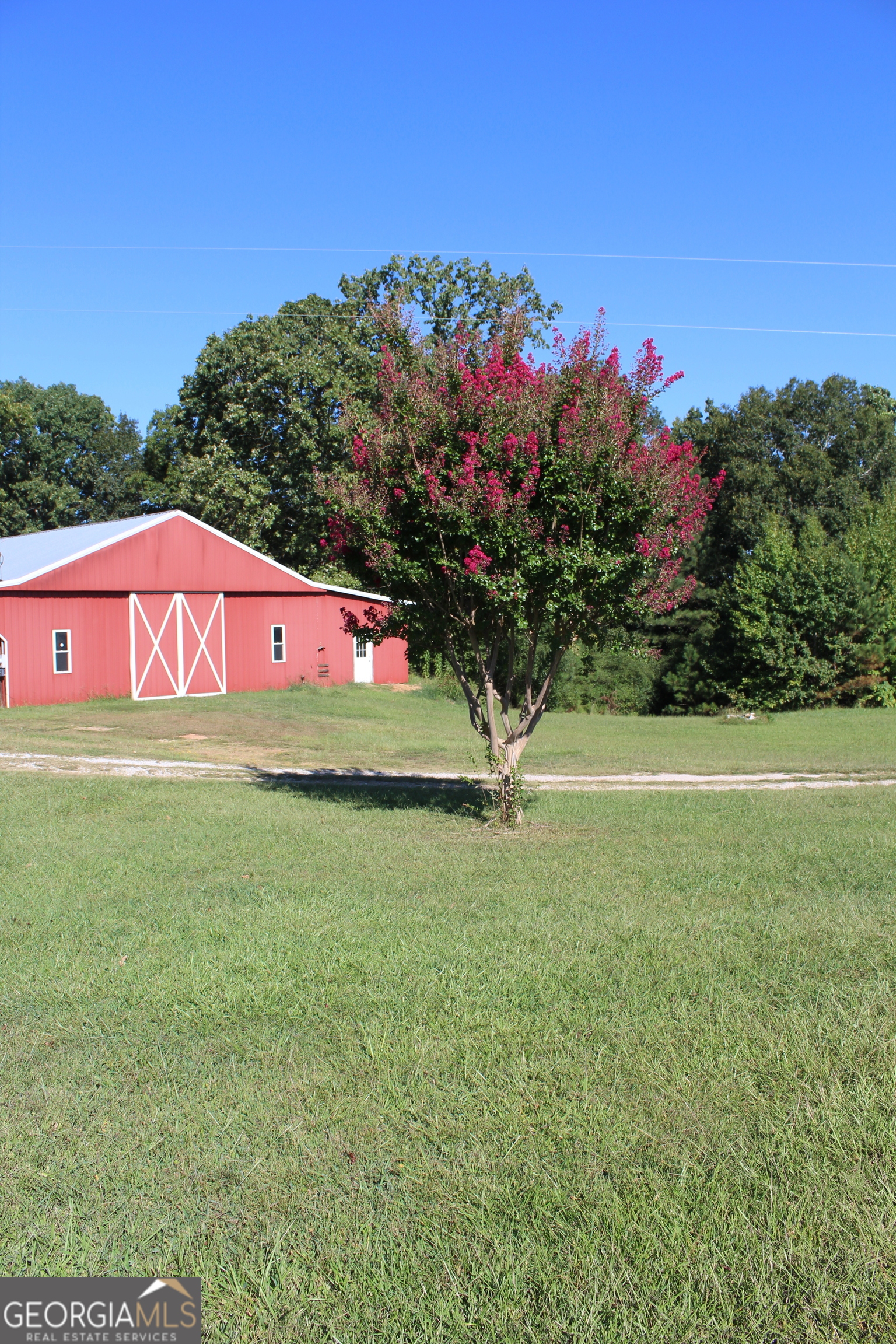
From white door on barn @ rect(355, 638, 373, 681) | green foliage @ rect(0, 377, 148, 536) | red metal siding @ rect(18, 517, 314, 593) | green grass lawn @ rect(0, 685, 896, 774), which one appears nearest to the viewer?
green grass lawn @ rect(0, 685, 896, 774)

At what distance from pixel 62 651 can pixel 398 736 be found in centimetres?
967

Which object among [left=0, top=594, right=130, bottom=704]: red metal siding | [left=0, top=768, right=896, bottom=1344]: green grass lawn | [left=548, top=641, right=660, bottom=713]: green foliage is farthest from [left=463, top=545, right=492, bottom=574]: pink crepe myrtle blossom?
[left=548, top=641, right=660, bottom=713]: green foliage

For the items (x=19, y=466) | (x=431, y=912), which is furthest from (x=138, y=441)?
(x=431, y=912)

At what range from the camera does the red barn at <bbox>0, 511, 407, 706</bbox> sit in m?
25.0

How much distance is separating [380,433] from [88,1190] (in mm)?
7766

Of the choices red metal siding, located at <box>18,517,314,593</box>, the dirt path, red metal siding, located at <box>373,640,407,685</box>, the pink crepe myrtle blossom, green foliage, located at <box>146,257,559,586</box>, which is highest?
green foliage, located at <box>146,257,559,586</box>

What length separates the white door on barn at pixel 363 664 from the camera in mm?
34156

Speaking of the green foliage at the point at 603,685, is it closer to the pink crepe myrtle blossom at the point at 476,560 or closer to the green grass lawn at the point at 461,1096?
the pink crepe myrtle blossom at the point at 476,560

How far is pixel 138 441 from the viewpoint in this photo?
196 feet

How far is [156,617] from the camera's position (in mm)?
27438

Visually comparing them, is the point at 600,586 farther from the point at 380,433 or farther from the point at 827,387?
the point at 827,387

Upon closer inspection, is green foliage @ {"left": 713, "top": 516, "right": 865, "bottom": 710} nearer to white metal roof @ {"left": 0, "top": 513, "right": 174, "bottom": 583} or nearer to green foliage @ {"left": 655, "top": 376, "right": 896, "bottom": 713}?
green foliage @ {"left": 655, "top": 376, "right": 896, "bottom": 713}

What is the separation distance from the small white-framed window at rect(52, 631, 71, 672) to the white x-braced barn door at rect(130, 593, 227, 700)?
174cm

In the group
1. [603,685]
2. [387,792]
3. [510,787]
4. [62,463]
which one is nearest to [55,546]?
[387,792]
